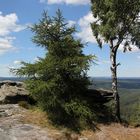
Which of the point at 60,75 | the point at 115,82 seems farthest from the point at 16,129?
the point at 115,82

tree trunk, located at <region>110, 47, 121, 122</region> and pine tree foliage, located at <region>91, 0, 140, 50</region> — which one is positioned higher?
pine tree foliage, located at <region>91, 0, 140, 50</region>

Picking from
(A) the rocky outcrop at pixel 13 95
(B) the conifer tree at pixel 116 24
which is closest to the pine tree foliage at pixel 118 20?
(B) the conifer tree at pixel 116 24

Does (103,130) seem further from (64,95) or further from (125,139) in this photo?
(64,95)

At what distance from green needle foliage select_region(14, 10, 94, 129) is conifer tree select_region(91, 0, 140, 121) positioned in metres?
5.13

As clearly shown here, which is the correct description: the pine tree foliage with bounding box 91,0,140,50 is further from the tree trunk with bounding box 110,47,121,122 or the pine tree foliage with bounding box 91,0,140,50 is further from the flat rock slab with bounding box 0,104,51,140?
the flat rock slab with bounding box 0,104,51,140

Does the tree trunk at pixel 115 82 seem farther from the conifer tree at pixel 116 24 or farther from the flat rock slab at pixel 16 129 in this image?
the flat rock slab at pixel 16 129

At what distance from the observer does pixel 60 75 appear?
31047mm

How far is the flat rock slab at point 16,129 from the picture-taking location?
2548cm

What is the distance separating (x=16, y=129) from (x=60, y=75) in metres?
6.91

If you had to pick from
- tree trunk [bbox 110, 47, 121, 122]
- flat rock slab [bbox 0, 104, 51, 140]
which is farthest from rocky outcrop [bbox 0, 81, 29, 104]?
tree trunk [bbox 110, 47, 121, 122]

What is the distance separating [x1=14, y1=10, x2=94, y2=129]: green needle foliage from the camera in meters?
30.0

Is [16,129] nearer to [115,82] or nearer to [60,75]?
[60,75]

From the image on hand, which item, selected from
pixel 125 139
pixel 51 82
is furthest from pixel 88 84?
pixel 125 139

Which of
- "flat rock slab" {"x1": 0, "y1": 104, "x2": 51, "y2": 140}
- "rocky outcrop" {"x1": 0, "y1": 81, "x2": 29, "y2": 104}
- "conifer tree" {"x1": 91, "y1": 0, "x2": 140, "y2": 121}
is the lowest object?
"flat rock slab" {"x1": 0, "y1": 104, "x2": 51, "y2": 140}
